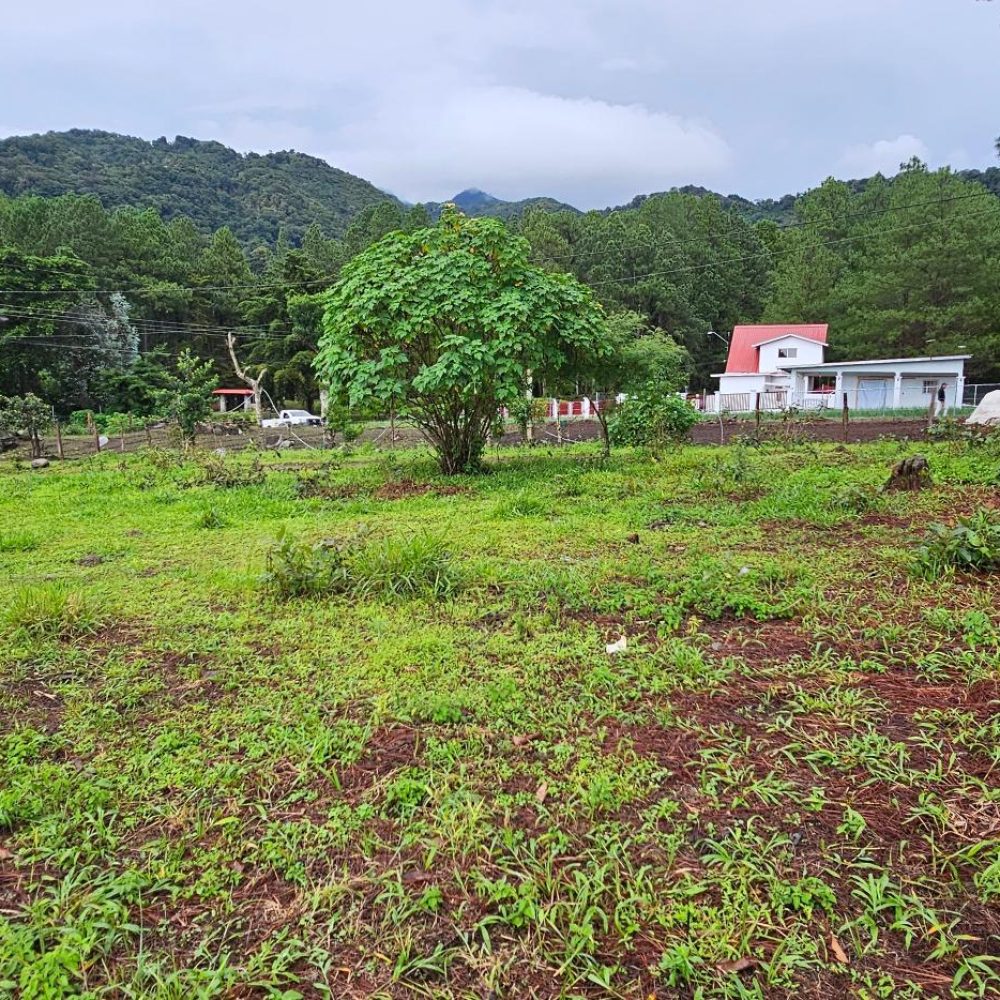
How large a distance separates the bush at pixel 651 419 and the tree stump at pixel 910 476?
5040mm

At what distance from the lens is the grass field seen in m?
1.55

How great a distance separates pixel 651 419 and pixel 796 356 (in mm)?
23206

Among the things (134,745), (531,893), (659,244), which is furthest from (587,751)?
(659,244)

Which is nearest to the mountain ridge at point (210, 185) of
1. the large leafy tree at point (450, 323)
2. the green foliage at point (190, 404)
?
the green foliage at point (190, 404)

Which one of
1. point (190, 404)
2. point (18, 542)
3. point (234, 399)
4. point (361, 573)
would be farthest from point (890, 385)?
point (234, 399)

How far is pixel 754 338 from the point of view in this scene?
111ft

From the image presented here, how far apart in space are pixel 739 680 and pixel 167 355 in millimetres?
39392

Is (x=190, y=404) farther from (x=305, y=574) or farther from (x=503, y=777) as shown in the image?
(x=503, y=777)

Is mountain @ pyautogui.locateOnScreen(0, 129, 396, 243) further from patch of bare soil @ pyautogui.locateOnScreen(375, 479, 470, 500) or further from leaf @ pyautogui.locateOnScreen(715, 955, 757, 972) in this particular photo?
leaf @ pyautogui.locateOnScreen(715, 955, 757, 972)

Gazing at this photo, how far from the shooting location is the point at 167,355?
1420 inches

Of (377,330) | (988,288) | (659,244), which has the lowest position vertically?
(377,330)

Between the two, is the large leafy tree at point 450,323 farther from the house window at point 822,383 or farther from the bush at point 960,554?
the house window at point 822,383

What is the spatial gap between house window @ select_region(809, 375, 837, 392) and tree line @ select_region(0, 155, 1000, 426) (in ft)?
13.1

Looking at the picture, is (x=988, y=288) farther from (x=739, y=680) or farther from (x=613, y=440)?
(x=739, y=680)
